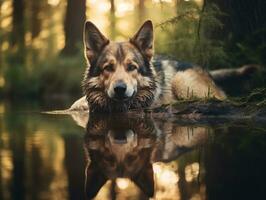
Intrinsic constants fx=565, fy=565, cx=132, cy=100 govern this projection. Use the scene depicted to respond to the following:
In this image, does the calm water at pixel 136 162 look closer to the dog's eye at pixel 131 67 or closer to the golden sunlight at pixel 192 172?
the golden sunlight at pixel 192 172

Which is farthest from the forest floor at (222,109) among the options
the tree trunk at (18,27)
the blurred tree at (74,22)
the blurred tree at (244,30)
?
the tree trunk at (18,27)

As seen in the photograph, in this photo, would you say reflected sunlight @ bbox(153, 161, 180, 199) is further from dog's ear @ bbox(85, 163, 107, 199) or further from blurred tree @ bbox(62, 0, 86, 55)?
blurred tree @ bbox(62, 0, 86, 55)

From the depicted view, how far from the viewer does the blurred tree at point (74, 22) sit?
24578 mm

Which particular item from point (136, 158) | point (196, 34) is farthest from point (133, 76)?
point (136, 158)

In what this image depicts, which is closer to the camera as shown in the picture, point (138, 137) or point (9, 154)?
point (9, 154)

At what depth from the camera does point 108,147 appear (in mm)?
5219

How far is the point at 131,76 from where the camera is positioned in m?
8.58

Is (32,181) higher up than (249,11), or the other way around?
(249,11)

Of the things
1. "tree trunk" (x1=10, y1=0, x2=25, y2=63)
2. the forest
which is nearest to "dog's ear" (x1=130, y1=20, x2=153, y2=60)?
the forest

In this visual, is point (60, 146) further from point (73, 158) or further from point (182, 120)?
point (182, 120)

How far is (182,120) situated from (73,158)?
11.5 feet

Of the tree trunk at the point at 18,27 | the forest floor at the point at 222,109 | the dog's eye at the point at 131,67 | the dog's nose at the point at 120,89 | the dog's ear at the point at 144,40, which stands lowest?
the forest floor at the point at 222,109

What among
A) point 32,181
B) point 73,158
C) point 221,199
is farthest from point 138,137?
point 221,199

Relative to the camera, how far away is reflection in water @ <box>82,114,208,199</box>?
331 cm
